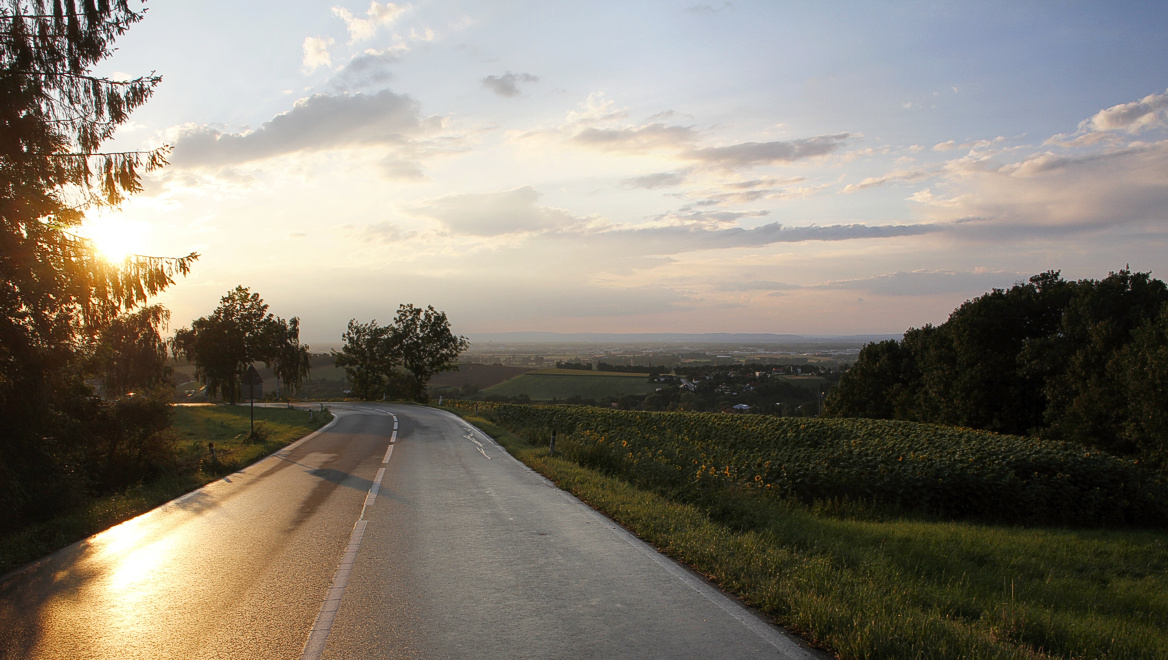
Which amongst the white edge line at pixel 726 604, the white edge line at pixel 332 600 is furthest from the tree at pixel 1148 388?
the white edge line at pixel 332 600

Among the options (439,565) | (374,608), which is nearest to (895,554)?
(439,565)

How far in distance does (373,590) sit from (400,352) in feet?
205

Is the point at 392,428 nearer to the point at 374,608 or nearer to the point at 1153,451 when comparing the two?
the point at 374,608

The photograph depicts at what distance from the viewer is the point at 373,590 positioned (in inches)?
226

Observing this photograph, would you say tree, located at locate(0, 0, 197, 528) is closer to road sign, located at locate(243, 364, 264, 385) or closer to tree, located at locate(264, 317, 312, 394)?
road sign, located at locate(243, 364, 264, 385)

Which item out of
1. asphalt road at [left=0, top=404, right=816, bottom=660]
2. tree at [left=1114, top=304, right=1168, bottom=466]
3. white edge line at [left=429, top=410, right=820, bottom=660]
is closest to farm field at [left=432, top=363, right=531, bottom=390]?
tree at [left=1114, top=304, right=1168, bottom=466]

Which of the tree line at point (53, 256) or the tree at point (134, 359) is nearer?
the tree line at point (53, 256)

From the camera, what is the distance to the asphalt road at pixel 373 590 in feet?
14.9

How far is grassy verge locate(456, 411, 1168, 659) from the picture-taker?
4.61 meters

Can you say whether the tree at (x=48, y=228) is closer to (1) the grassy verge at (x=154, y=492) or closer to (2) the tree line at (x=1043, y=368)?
(1) the grassy verge at (x=154, y=492)

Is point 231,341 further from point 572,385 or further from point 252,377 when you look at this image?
point 572,385

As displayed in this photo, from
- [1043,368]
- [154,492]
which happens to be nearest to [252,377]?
[154,492]

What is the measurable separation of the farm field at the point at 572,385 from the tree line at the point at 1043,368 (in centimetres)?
2589

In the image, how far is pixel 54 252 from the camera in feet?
28.1
